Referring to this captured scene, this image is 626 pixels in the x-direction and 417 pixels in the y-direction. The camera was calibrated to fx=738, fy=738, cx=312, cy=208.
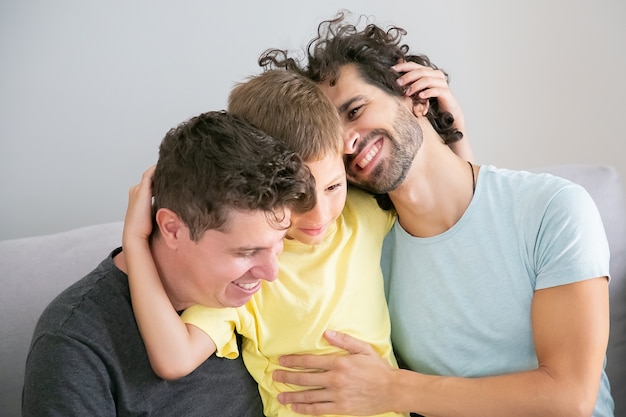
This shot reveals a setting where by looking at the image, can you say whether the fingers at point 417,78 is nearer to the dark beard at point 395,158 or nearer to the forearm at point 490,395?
the dark beard at point 395,158

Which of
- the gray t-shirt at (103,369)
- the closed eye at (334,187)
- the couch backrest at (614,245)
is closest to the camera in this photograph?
the gray t-shirt at (103,369)

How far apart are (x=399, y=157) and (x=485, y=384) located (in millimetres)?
532

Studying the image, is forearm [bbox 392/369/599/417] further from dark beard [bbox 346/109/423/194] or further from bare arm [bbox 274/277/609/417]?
dark beard [bbox 346/109/423/194]

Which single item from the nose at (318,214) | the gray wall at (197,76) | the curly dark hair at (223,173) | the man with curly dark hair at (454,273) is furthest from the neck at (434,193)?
the gray wall at (197,76)

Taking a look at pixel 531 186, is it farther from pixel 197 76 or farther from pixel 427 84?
pixel 197 76

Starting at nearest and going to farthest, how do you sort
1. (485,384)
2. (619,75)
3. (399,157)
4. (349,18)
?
(485,384)
(399,157)
(349,18)
(619,75)

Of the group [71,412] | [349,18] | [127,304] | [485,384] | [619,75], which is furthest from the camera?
[619,75]

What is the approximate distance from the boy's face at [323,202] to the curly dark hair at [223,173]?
3.3 inches

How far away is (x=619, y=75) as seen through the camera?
2424mm

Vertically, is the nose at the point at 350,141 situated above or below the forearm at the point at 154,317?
above

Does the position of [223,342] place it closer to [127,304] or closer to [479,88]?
[127,304]

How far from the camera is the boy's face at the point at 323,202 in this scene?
150cm

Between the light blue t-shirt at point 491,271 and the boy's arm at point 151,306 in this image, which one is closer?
the boy's arm at point 151,306

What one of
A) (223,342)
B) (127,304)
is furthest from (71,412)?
(223,342)
